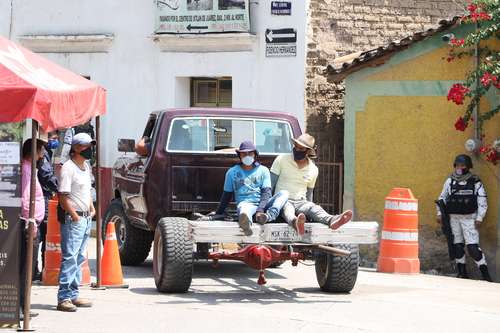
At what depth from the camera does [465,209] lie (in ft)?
49.7

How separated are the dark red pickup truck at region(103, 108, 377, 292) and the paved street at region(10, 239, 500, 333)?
419 mm

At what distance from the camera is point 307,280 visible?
1299 centimetres

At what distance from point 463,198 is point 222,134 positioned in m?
3.99

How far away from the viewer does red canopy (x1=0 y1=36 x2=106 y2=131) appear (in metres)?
8.81

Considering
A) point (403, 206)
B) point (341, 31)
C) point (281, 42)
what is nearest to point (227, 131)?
point (403, 206)

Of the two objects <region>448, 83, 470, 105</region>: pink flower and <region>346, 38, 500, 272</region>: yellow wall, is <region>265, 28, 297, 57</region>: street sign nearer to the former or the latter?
<region>346, 38, 500, 272</region>: yellow wall

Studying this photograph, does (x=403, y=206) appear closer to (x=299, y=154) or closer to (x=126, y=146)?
(x=299, y=154)

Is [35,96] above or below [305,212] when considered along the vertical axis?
above

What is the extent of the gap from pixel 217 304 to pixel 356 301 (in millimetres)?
1532

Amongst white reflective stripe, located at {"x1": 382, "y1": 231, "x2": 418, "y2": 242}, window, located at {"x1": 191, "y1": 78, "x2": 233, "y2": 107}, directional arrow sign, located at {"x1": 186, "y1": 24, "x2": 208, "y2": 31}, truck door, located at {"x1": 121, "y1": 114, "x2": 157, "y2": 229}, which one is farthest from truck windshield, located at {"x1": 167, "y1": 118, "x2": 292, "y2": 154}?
window, located at {"x1": 191, "y1": 78, "x2": 233, "y2": 107}

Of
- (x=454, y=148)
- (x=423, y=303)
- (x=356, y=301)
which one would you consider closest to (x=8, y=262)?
(x=356, y=301)

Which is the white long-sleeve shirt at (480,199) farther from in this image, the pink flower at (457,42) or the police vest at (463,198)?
the pink flower at (457,42)

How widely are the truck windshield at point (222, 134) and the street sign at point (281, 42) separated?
15.1 ft

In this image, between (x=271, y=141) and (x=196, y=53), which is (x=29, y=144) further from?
(x=196, y=53)
